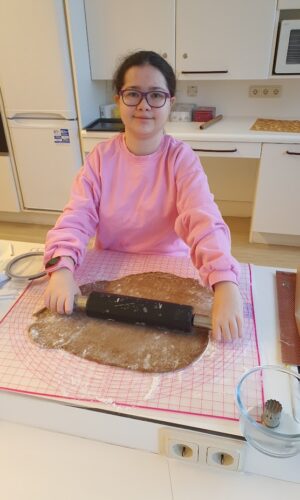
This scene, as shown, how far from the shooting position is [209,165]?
297cm

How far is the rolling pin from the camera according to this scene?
0.68 meters

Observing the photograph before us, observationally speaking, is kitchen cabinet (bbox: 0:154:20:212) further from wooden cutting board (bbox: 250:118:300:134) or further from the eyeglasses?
the eyeglasses

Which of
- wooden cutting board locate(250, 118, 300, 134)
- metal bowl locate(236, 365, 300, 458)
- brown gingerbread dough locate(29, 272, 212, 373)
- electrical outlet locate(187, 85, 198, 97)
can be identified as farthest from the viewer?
electrical outlet locate(187, 85, 198, 97)

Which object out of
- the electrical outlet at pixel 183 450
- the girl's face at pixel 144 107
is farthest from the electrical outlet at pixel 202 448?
the girl's face at pixel 144 107

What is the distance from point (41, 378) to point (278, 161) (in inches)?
80.8

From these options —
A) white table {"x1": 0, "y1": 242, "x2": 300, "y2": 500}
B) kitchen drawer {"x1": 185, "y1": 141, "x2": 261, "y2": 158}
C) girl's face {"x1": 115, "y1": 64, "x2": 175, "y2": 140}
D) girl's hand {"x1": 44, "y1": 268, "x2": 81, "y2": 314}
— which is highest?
girl's face {"x1": 115, "y1": 64, "x2": 175, "y2": 140}

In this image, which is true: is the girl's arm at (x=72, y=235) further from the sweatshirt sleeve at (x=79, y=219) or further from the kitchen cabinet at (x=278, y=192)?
the kitchen cabinet at (x=278, y=192)

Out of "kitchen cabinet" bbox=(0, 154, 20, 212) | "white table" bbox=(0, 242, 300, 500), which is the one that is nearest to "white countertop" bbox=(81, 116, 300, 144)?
"kitchen cabinet" bbox=(0, 154, 20, 212)

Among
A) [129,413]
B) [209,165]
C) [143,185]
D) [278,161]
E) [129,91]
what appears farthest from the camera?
[209,165]

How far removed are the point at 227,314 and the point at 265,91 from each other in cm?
239

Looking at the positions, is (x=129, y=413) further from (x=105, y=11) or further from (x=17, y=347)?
(x=105, y=11)

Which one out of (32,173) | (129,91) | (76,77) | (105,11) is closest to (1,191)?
(32,173)

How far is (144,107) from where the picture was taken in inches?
36.3

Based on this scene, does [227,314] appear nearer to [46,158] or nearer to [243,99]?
[46,158]
